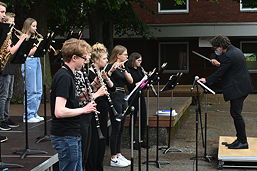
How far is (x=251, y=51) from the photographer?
25.0 m

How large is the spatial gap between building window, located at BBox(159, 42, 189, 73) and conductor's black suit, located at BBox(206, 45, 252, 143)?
17717 mm

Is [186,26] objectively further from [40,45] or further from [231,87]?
[40,45]

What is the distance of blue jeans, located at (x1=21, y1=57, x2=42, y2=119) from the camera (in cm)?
793

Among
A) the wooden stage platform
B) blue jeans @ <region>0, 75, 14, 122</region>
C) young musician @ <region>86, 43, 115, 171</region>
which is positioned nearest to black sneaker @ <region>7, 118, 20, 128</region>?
blue jeans @ <region>0, 75, 14, 122</region>

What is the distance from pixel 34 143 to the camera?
6711mm

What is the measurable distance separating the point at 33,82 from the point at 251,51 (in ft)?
62.9

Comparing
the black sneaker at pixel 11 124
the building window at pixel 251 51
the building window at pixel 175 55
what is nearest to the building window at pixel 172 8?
the building window at pixel 175 55

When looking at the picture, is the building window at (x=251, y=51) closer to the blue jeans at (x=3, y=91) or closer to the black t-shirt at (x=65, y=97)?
the blue jeans at (x=3, y=91)

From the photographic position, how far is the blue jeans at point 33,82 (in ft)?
26.0

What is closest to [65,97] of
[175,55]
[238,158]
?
[238,158]

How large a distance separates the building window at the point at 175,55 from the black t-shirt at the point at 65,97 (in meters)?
21.2

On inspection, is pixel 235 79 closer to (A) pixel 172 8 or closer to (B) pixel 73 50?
(B) pixel 73 50

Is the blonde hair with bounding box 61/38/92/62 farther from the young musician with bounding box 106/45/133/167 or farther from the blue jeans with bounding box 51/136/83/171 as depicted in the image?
the young musician with bounding box 106/45/133/167

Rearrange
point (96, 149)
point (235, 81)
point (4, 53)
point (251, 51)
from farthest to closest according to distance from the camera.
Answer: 1. point (251, 51)
2. point (235, 81)
3. point (96, 149)
4. point (4, 53)
